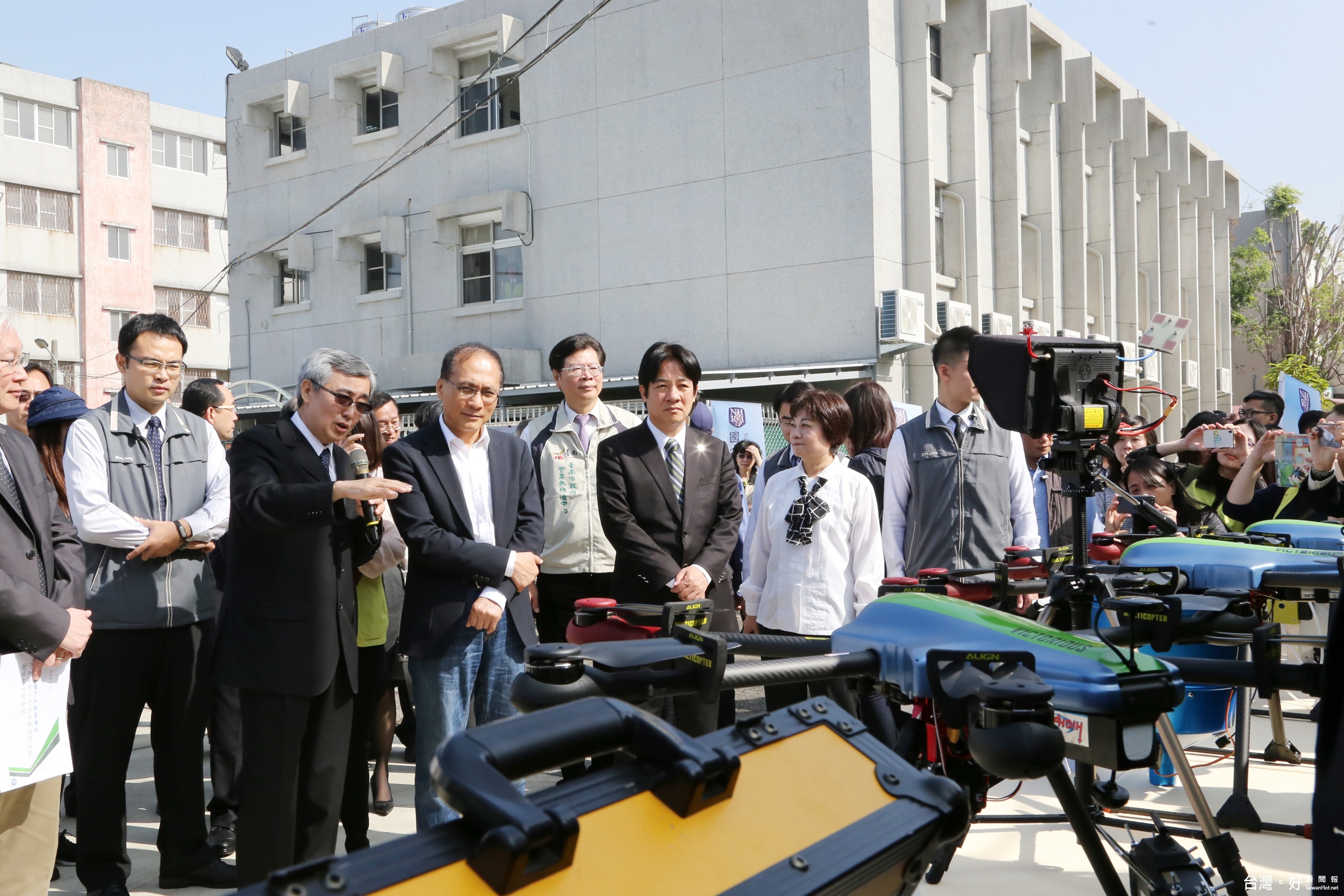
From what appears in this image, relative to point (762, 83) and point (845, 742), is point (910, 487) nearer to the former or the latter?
point (845, 742)

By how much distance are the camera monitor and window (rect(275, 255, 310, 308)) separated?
61.8ft

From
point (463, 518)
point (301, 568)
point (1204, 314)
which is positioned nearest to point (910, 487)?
point (463, 518)

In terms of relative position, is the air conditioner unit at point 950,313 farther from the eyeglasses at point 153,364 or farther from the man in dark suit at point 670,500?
the eyeglasses at point 153,364

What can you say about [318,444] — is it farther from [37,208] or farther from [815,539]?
[37,208]

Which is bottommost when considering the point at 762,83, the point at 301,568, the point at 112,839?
the point at 112,839

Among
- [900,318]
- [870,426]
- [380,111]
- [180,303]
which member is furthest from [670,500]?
[180,303]

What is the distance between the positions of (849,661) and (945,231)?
49.5 feet

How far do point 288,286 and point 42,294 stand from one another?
18.4m

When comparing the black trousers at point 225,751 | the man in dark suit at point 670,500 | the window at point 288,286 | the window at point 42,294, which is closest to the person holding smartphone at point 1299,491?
the man in dark suit at point 670,500

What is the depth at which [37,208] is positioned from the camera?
33.6 meters

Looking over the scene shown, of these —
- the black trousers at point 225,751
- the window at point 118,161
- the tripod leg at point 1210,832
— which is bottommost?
the black trousers at point 225,751

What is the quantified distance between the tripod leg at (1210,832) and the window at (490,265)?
15546 mm

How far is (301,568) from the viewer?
3385 millimetres

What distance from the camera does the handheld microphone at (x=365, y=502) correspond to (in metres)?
3.41
